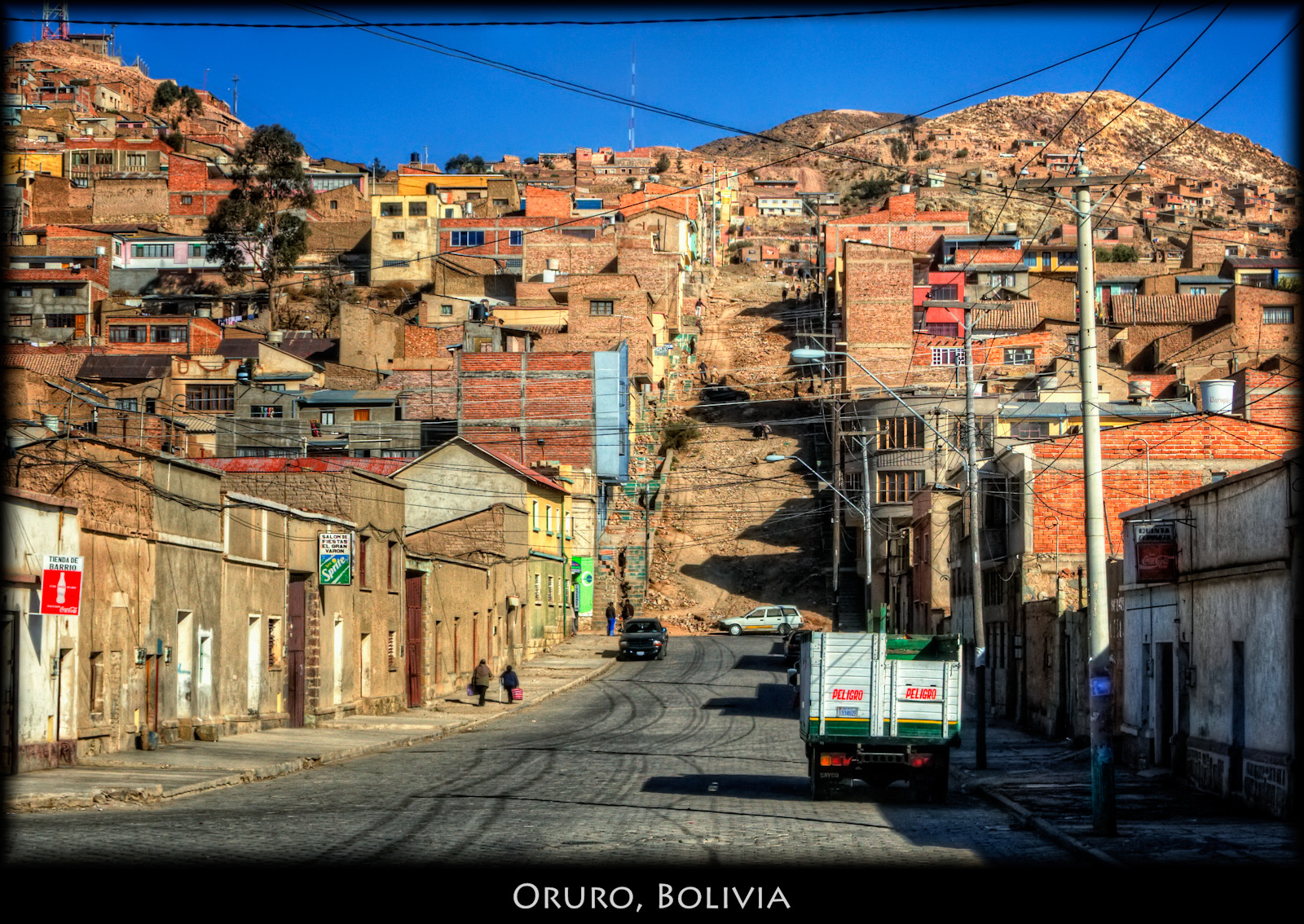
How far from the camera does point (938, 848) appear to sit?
624 inches

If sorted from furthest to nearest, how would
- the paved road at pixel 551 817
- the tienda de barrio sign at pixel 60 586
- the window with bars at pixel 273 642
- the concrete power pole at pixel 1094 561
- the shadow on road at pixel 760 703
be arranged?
1. the shadow on road at pixel 760 703
2. the window with bars at pixel 273 642
3. the tienda de barrio sign at pixel 60 586
4. the concrete power pole at pixel 1094 561
5. the paved road at pixel 551 817

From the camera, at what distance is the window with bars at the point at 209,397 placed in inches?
3196

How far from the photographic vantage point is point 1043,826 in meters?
17.9

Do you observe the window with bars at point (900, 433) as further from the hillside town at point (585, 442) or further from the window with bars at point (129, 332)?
the window with bars at point (129, 332)

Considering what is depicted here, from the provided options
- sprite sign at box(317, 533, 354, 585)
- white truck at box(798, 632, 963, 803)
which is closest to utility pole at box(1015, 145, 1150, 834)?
white truck at box(798, 632, 963, 803)

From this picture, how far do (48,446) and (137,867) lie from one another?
504 inches

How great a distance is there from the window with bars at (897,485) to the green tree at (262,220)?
2005 inches

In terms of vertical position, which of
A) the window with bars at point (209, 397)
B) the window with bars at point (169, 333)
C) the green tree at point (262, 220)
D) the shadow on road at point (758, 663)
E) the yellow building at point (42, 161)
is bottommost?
the shadow on road at point (758, 663)

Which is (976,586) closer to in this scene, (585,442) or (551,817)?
(551,817)

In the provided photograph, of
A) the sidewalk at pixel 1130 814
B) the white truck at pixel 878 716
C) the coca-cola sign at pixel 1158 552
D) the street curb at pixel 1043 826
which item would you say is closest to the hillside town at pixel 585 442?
the coca-cola sign at pixel 1158 552

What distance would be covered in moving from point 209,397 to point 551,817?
227ft

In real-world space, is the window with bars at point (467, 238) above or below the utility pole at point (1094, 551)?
above

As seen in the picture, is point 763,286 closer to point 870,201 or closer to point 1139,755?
point 870,201

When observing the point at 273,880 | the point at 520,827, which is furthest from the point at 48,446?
the point at 273,880
